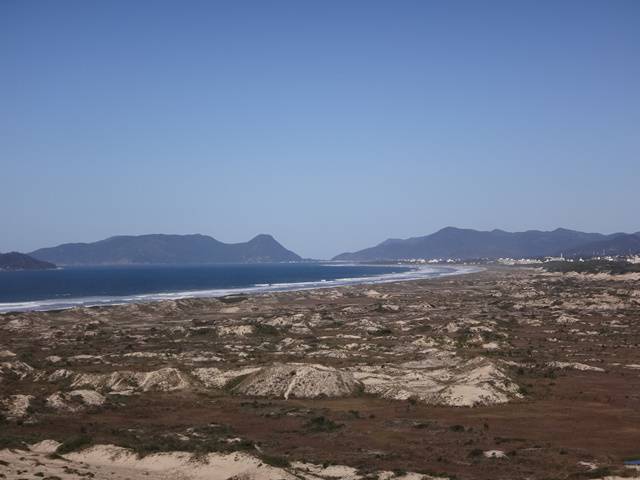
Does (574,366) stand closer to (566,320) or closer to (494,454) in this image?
(494,454)

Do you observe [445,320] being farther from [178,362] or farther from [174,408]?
[174,408]

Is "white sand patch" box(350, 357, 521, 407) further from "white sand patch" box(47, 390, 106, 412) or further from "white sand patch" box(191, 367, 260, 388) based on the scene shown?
"white sand patch" box(47, 390, 106, 412)

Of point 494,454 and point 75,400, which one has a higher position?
point 75,400

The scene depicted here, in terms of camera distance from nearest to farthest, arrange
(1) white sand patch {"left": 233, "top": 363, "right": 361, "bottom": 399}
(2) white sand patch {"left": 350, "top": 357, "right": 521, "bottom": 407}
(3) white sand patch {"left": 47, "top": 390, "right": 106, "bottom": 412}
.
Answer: (3) white sand patch {"left": 47, "top": 390, "right": 106, "bottom": 412} < (2) white sand patch {"left": 350, "top": 357, "right": 521, "bottom": 407} < (1) white sand patch {"left": 233, "top": 363, "right": 361, "bottom": 399}

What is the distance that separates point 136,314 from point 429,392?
82957 millimetres

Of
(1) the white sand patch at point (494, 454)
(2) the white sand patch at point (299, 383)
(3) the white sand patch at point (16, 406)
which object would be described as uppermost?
(3) the white sand patch at point (16, 406)

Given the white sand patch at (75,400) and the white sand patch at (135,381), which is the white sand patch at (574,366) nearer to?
the white sand patch at (135,381)

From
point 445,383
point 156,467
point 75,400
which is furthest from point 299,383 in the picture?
point 156,467

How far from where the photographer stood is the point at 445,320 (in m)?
102

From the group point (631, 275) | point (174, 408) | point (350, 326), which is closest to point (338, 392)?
point (174, 408)

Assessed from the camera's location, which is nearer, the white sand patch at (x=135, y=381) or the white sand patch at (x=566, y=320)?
the white sand patch at (x=135, y=381)

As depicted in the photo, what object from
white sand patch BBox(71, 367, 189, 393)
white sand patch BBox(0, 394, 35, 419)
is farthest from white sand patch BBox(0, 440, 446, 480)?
white sand patch BBox(71, 367, 189, 393)

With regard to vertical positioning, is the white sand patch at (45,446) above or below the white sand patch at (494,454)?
above

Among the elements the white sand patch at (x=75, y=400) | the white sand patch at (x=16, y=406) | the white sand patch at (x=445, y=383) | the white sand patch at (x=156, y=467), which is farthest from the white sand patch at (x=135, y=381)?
the white sand patch at (x=156, y=467)
